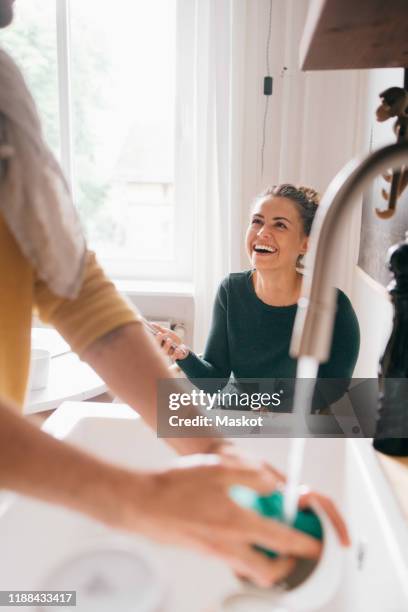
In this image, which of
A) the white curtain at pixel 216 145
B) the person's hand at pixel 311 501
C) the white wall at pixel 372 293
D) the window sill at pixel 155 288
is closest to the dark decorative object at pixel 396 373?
the person's hand at pixel 311 501

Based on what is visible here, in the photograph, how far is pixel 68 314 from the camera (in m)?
0.53

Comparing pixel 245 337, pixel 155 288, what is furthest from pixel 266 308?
pixel 155 288

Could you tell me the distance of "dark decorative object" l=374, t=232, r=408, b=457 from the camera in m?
0.62

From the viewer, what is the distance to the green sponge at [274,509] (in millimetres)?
408

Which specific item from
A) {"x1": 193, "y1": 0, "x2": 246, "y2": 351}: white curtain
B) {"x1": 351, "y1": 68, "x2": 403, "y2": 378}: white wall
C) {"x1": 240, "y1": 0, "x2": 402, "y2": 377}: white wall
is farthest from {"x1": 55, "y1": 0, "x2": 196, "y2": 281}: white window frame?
{"x1": 351, "y1": 68, "x2": 403, "y2": 378}: white wall

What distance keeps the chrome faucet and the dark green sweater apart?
87cm

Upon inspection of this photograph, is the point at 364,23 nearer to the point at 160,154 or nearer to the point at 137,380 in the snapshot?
the point at 137,380

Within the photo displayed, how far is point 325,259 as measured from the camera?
0.36 metres

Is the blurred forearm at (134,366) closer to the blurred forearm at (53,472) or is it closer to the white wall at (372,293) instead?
the blurred forearm at (53,472)

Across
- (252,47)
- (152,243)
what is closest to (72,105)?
(152,243)

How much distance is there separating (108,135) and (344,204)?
1.96 meters

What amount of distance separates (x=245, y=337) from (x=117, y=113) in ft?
4.02

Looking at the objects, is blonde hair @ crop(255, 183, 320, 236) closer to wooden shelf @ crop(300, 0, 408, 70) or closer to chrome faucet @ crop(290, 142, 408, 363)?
wooden shelf @ crop(300, 0, 408, 70)

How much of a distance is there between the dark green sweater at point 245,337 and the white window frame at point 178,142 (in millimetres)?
805
